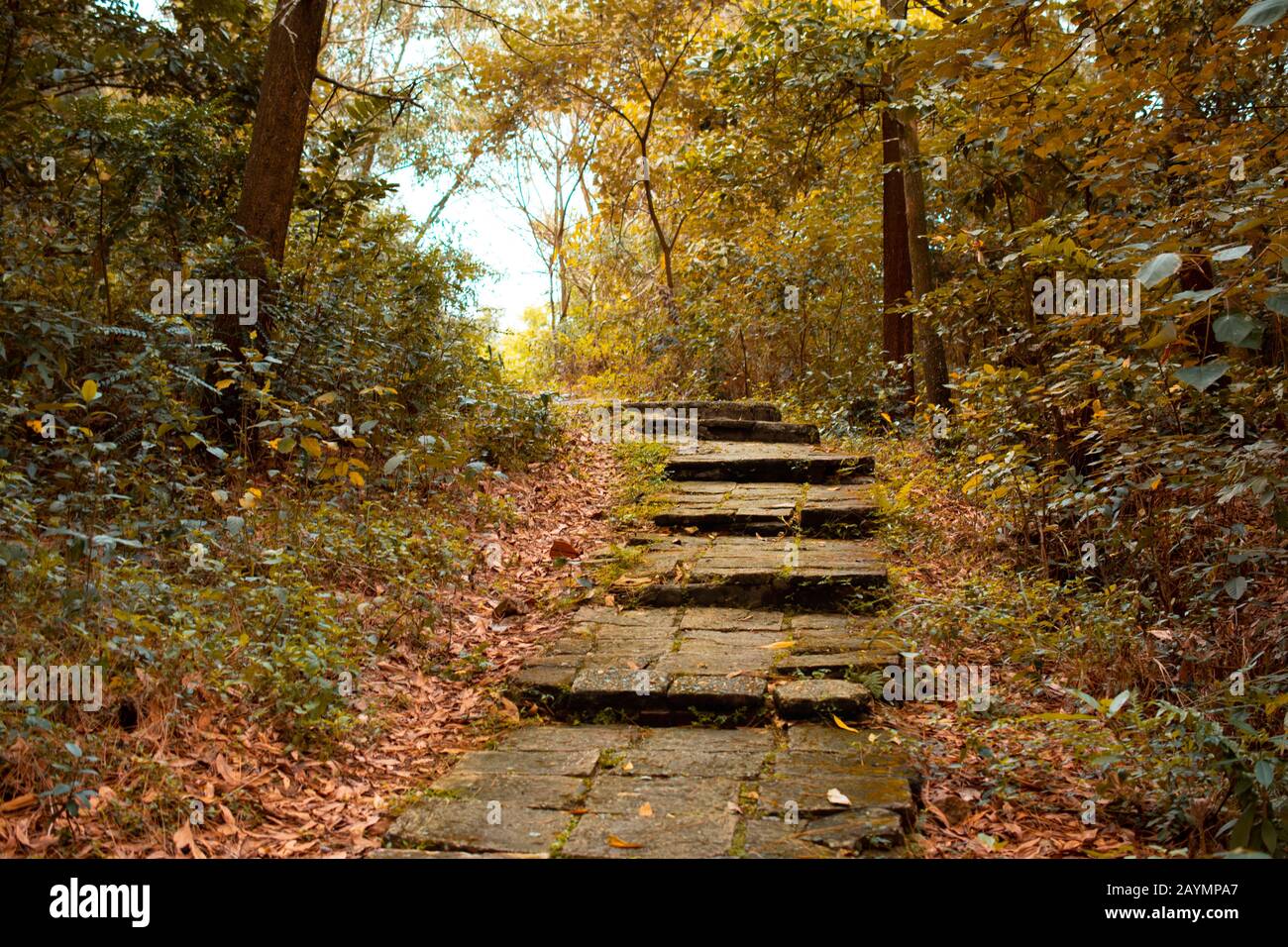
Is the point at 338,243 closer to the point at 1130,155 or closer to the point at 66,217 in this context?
the point at 66,217

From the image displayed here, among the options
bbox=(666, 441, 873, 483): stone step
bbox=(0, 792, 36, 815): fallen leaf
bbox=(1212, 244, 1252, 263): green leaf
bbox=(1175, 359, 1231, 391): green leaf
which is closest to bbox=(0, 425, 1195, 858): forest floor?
bbox=(0, 792, 36, 815): fallen leaf

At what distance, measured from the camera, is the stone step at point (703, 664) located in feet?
13.2

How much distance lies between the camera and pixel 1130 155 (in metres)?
4.49

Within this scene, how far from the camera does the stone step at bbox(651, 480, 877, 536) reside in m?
6.39

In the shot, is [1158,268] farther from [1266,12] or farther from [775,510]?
[775,510]

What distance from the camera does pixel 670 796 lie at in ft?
10.7

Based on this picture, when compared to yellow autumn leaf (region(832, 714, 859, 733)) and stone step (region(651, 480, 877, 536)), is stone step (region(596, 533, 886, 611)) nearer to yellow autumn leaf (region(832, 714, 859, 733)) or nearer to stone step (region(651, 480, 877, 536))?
stone step (region(651, 480, 877, 536))

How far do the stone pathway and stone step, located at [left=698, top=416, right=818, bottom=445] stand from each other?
2.38 m

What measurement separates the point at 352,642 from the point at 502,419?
3.58m

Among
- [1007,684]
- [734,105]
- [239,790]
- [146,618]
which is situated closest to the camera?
[239,790]

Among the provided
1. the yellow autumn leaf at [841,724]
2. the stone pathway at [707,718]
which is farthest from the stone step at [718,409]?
the yellow autumn leaf at [841,724]

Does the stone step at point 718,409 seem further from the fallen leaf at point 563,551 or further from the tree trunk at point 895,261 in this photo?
the fallen leaf at point 563,551

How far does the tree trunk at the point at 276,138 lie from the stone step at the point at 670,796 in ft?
13.1
